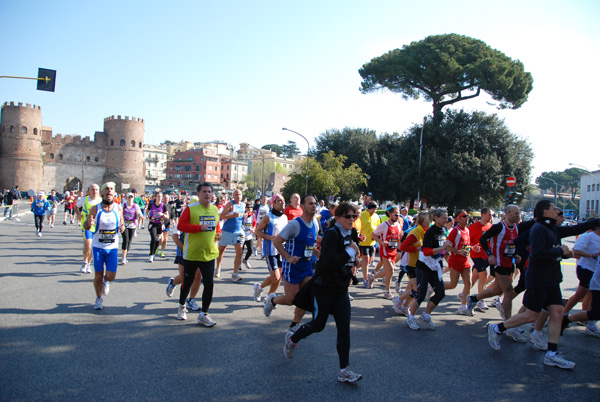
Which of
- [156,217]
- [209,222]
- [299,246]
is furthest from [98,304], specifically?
[156,217]

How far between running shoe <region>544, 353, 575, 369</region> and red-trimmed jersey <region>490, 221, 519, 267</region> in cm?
157

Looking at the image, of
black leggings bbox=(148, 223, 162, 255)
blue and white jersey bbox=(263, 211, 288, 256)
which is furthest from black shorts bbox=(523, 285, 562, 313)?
black leggings bbox=(148, 223, 162, 255)

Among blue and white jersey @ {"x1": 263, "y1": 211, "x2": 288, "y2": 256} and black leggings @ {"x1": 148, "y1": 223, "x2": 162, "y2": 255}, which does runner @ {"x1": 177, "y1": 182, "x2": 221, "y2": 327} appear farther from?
black leggings @ {"x1": 148, "y1": 223, "x2": 162, "y2": 255}

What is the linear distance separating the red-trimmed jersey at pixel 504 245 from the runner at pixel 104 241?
17.2ft

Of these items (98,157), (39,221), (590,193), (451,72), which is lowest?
(39,221)

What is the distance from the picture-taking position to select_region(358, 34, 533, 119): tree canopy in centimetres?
3575

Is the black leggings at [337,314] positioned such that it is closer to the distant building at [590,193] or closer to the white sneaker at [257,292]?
the white sneaker at [257,292]

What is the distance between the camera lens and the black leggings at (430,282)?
19.1 ft

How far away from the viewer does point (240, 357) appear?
450cm

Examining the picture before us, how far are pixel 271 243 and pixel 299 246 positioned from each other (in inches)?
76.9

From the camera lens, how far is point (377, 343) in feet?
17.1

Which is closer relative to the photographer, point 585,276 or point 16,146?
Result: point 585,276

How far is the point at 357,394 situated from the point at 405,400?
1.31 ft

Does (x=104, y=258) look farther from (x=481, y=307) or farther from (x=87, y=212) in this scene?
(x=481, y=307)
